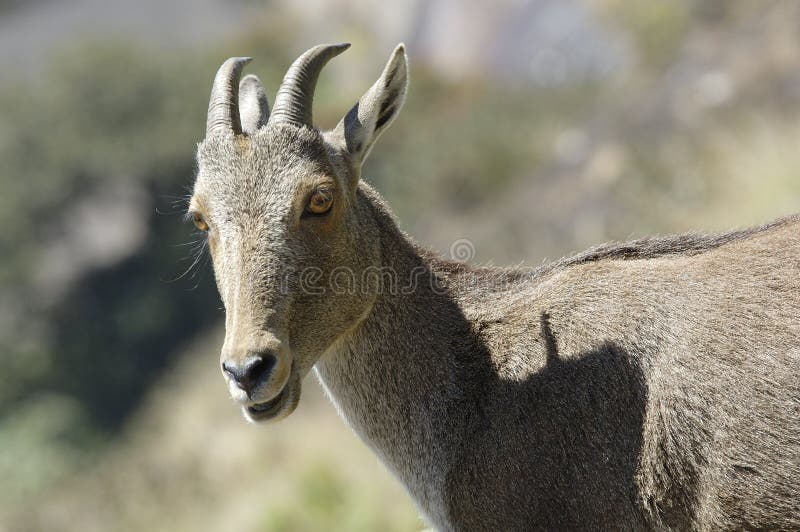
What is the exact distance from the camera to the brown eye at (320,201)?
5801 millimetres

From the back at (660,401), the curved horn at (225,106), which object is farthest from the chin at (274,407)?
the curved horn at (225,106)

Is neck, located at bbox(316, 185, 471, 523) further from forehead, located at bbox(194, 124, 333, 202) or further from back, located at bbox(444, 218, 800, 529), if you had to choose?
forehead, located at bbox(194, 124, 333, 202)

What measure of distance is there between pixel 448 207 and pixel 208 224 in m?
23.5

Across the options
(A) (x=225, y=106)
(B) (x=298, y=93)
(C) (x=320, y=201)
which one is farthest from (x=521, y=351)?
(A) (x=225, y=106)

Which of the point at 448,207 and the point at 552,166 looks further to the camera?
the point at 448,207

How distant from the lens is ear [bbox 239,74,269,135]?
6.55 metres

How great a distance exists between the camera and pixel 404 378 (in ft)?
20.7

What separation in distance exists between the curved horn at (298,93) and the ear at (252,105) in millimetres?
265

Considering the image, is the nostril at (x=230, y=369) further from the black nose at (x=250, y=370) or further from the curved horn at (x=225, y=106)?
the curved horn at (x=225, y=106)

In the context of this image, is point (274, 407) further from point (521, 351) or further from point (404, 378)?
point (521, 351)

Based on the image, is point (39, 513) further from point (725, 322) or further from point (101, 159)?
point (101, 159)

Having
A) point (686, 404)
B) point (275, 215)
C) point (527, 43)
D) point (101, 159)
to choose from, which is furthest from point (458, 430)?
point (101, 159)

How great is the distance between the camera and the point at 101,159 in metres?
48.2

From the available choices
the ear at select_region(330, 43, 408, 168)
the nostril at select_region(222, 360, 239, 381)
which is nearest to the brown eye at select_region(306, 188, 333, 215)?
the ear at select_region(330, 43, 408, 168)
